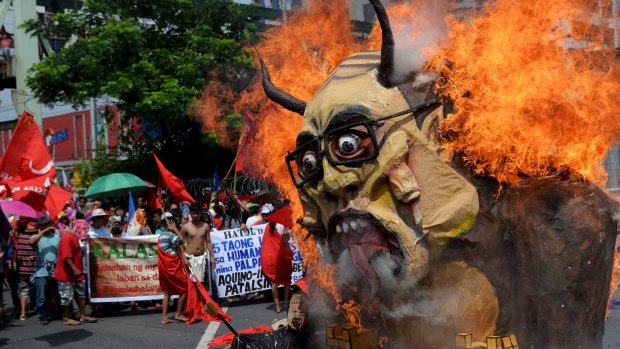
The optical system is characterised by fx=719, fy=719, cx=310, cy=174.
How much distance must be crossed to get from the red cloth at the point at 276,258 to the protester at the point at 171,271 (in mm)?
1161

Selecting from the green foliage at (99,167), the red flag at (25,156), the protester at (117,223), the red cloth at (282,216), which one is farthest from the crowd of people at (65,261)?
the green foliage at (99,167)

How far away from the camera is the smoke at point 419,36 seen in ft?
11.7

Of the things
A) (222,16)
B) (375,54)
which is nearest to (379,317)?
(375,54)

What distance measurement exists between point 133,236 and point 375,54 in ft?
28.6

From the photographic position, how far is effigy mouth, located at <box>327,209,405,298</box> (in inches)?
134

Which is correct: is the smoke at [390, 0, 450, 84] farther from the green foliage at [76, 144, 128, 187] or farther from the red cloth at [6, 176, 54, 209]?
the green foliage at [76, 144, 128, 187]

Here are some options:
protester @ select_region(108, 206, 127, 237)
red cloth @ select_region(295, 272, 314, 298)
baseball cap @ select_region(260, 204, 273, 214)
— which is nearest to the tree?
protester @ select_region(108, 206, 127, 237)

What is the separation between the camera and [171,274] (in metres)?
9.95

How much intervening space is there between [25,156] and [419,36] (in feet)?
26.8

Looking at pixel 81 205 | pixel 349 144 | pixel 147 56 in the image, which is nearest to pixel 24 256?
pixel 81 205

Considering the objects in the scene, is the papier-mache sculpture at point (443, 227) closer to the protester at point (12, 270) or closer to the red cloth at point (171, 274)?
the red cloth at point (171, 274)

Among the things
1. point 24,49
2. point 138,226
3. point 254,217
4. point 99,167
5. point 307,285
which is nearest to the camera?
point 307,285

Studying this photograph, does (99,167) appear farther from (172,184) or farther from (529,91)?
(529,91)

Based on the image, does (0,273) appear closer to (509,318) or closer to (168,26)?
(509,318)
